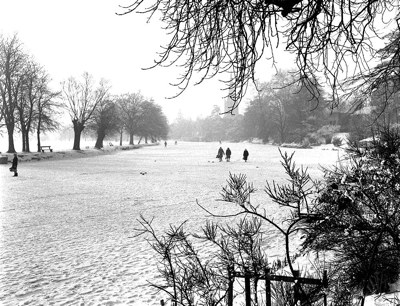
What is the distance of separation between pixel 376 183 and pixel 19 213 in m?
9.56

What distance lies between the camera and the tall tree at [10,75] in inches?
1261

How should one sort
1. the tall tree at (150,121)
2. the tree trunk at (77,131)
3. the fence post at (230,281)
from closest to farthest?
the fence post at (230,281), the tree trunk at (77,131), the tall tree at (150,121)

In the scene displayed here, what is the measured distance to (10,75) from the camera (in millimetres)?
32375

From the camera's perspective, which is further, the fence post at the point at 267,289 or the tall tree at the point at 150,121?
the tall tree at the point at 150,121

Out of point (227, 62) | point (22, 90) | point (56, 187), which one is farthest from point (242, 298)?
point (22, 90)

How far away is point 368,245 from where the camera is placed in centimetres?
326

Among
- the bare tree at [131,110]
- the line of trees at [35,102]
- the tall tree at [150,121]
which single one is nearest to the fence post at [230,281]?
the line of trees at [35,102]

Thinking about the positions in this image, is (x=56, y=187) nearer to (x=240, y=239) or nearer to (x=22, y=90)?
(x=240, y=239)

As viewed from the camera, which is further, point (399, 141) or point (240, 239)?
point (399, 141)

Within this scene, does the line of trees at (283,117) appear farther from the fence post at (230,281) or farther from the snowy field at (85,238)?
the fence post at (230,281)

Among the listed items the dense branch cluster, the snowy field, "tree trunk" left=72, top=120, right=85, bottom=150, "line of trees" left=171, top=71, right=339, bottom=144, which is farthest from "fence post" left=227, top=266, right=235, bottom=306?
"line of trees" left=171, top=71, right=339, bottom=144

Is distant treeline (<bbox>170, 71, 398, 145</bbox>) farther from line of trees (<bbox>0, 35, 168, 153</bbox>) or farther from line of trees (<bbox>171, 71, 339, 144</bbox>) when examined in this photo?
line of trees (<bbox>0, 35, 168, 153</bbox>)

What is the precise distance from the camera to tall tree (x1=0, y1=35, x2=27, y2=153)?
32.0 m

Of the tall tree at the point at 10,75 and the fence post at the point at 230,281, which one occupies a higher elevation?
the tall tree at the point at 10,75
